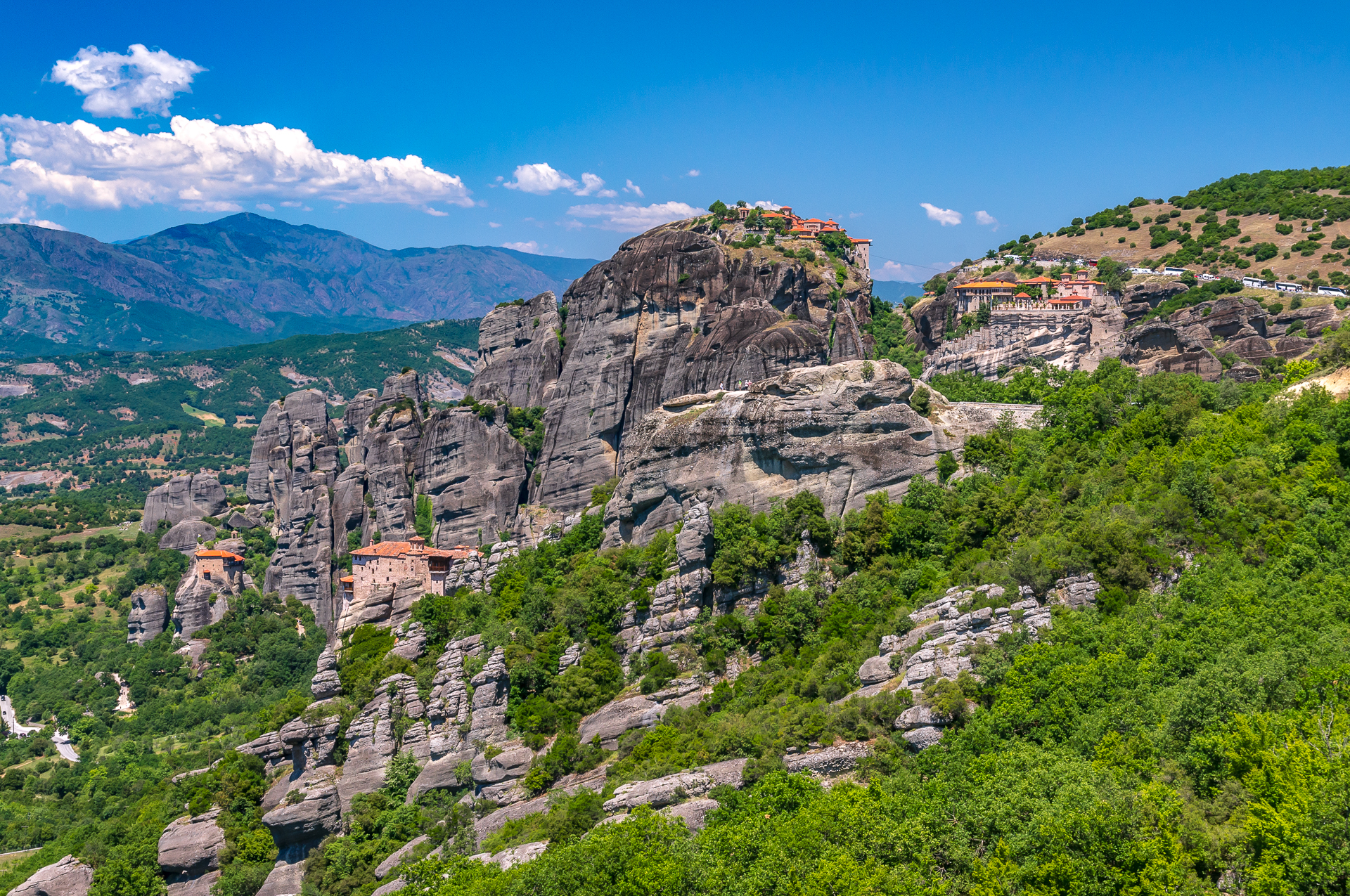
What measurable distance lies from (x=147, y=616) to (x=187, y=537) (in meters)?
19.3

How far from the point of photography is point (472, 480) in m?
95.1

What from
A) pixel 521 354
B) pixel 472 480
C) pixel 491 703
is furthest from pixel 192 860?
pixel 521 354

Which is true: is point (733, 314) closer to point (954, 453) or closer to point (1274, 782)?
point (954, 453)

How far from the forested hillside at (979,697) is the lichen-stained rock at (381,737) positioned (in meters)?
1.29

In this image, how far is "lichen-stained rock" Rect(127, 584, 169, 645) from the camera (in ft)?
348

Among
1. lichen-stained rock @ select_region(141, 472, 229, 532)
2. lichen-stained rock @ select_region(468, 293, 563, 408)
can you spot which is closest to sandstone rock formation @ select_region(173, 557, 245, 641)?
lichen-stained rock @ select_region(141, 472, 229, 532)

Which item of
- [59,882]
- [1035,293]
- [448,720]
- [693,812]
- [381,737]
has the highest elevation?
[1035,293]

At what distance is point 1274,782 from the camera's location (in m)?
26.1

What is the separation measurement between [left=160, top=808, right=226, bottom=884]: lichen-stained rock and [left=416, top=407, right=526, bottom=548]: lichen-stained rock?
44.5m

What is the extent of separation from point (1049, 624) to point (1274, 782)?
46.7ft

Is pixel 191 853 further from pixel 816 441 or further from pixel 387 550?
pixel 816 441

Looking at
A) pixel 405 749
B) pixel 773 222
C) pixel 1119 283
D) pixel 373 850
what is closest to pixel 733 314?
pixel 773 222

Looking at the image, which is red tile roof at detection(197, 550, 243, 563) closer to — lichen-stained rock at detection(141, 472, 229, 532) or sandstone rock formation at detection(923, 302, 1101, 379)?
lichen-stained rock at detection(141, 472, 229, 532)

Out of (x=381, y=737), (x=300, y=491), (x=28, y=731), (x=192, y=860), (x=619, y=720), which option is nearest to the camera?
(x=619, y=720)
